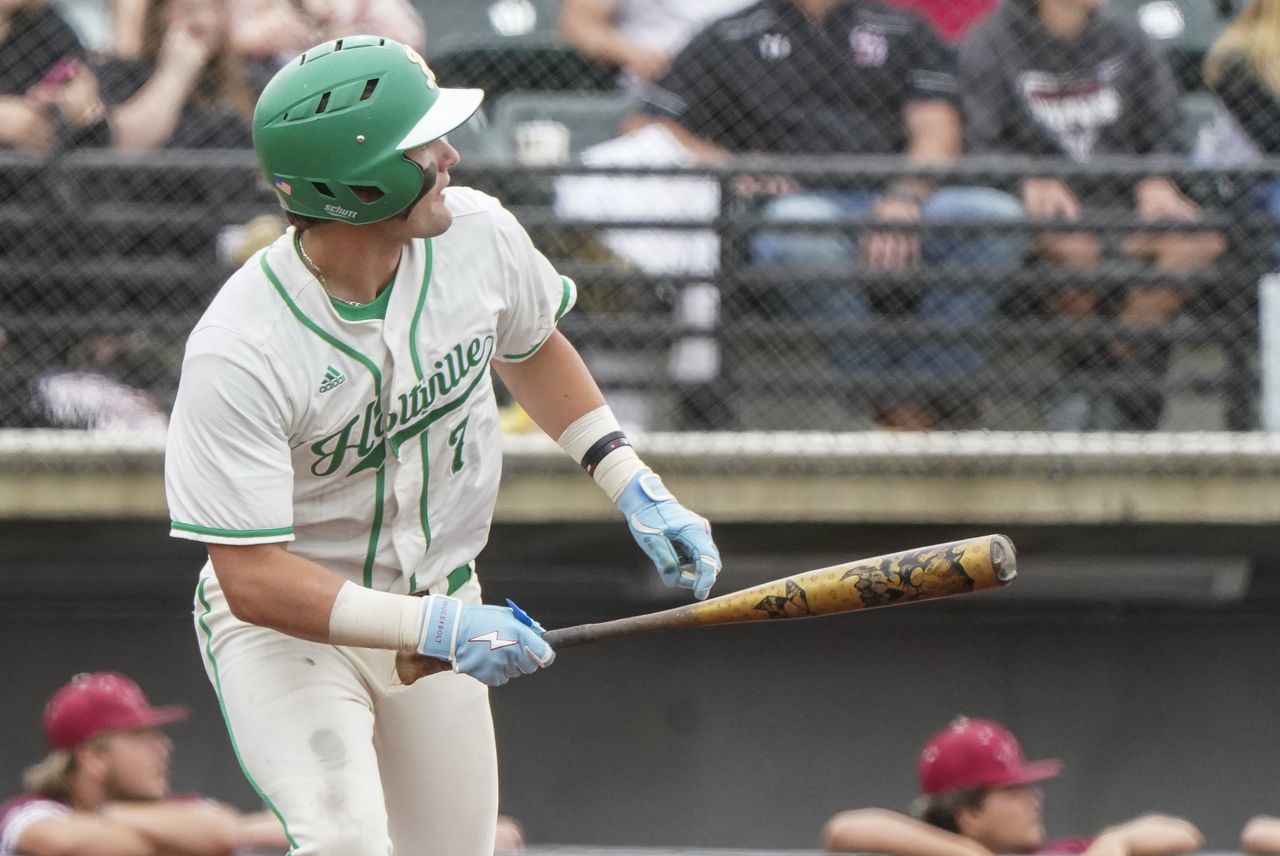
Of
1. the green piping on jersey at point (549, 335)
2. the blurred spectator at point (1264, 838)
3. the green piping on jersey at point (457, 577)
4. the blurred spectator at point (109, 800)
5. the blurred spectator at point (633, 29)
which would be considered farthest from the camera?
the blurred spectator at point (633, 29)

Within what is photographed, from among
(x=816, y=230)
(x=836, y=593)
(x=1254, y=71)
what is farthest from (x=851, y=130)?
(x=836, y=593)

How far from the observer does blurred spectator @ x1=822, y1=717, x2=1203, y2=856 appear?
4.80 meters

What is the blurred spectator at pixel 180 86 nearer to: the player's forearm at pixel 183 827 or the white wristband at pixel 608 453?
the player's forearm at pixel 183 827

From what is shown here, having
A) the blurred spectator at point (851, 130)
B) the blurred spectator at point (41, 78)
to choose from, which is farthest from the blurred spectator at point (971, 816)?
the blurred spectator at point (41, 78)

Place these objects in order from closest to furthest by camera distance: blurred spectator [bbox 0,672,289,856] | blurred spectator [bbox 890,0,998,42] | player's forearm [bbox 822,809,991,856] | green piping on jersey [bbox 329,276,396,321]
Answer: green piping on jersey [bbox 329,276,396,321]
blurred spectator [bbox 0,672,289,856]
player's forearm [bbox 822,809,991,856]
blurred spectator [bbox 890,0,998,42]

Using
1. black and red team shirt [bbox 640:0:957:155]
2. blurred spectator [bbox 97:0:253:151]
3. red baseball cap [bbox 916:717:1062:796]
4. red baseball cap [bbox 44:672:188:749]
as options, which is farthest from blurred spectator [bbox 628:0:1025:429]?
red baseball cap [bbox 44:672:188:749]

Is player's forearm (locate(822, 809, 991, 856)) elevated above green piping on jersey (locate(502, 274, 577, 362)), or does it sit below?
below

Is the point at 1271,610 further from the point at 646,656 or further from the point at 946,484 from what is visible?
the point at 646,656

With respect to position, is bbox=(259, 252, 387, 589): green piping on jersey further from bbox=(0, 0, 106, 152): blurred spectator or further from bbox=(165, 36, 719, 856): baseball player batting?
bbox=(0, 0, 106, 152): blurred spectator

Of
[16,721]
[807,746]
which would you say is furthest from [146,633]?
[807,746]

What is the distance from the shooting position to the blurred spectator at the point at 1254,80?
5652 mm

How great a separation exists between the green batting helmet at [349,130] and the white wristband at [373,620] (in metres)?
0.59

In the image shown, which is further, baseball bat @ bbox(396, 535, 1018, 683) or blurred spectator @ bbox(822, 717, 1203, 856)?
blurred spectator @ bbox(822, 717, 1203, 856)

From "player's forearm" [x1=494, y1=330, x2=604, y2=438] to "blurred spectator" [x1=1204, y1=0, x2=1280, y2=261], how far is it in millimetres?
2939
